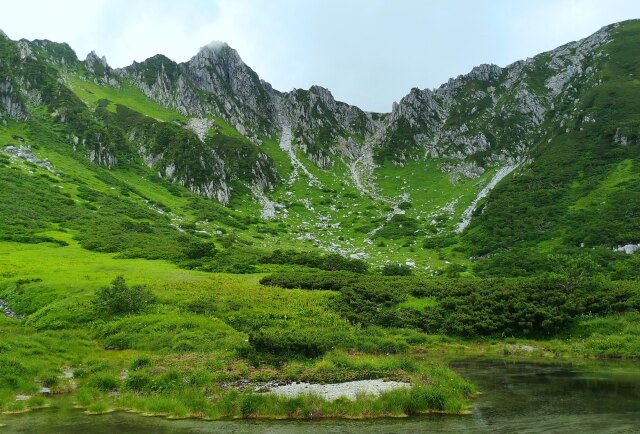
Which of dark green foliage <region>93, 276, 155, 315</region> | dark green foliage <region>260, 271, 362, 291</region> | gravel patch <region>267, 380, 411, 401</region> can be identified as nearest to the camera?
gravel patch <region>267, 380, 411, 401</region>

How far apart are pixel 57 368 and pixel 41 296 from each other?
20979mm

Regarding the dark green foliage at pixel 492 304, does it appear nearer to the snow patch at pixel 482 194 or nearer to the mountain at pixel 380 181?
the mountain at pixel 380 181

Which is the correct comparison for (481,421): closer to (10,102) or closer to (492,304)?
(492,304)

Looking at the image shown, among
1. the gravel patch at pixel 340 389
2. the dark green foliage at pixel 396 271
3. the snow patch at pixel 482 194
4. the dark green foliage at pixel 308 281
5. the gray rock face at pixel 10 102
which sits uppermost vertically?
the gray rock face at pixel 10 102

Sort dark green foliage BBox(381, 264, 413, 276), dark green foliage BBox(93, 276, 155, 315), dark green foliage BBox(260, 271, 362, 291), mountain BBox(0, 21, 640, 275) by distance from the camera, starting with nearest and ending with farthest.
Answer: dark green foliage BBox(93, 276, 155, 315)
dark green foliage BBox(260, 271, 362, 291)
dark green foliage BBox(381, 264, 413, 276)
mountain BBox(0, 21, 640, 275)

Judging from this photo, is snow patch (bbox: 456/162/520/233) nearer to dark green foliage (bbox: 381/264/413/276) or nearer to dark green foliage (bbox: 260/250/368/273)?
dark green foliage (bbox: 381/264/413/276)

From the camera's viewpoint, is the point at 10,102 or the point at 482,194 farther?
the point at 10,102

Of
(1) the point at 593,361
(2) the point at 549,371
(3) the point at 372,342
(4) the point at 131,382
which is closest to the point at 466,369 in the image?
(2) the point at 549,371

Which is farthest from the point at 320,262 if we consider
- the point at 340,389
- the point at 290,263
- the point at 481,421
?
the point at 481,421

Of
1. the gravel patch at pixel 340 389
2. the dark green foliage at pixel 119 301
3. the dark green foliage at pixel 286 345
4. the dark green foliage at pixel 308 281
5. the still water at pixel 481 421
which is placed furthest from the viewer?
the dark green foliage at pixel 308 281

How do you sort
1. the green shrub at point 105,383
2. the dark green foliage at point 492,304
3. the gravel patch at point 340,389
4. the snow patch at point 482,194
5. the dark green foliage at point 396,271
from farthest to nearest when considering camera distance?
the snow patch at point 482,194 → the dark green foliage at point 396,271 → the dark green foliage at point 492,304 → the green shrub at point 105,383 → the gravel patch at point 340,389

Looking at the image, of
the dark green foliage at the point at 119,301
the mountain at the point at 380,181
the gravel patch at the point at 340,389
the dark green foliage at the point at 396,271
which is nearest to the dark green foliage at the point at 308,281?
the dark green foliage at the point at 396,271

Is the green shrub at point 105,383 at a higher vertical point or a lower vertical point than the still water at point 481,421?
higher

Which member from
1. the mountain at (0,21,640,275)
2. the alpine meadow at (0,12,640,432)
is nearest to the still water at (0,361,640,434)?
the alpine meadow at (0,12,640,432)
